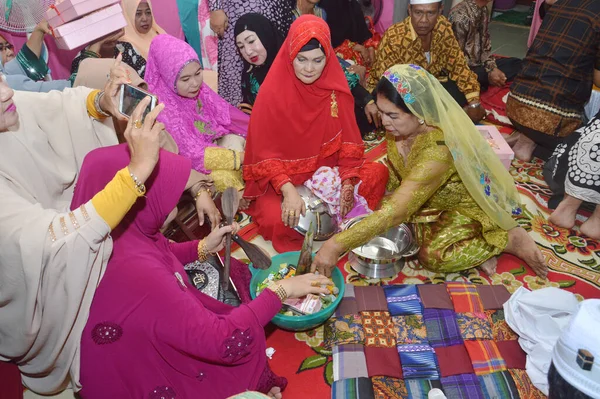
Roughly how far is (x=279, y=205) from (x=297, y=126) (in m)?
0.46

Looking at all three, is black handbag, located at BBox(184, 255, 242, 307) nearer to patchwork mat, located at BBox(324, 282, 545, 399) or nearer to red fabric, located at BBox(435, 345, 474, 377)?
patchwork mat, located at BBox(324, 282, 545, 399)

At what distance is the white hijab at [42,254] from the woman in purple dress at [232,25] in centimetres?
190

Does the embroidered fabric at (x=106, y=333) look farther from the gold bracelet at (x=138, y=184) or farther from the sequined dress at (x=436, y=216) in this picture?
the sequined dress at (x=436, y=216)

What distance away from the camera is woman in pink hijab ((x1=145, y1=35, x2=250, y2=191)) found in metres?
2.87

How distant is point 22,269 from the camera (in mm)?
1351

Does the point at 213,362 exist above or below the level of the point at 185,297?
below

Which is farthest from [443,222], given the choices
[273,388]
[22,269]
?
[22,269]

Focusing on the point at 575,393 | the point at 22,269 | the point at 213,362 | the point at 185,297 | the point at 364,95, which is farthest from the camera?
the point at 364,95

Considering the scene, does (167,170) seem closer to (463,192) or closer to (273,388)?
(273,388)

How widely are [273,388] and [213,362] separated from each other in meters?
0.36

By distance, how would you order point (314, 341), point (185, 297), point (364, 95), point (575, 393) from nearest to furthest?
point (575, 393)
point (185, 297)
point (314, 341)
point (364, 95)

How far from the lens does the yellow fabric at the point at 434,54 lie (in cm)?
362

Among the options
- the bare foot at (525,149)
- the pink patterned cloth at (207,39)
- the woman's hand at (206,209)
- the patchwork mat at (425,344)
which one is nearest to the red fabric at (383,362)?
the patchwork mat at (425,344)

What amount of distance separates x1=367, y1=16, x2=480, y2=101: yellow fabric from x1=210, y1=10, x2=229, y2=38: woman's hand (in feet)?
3.97
